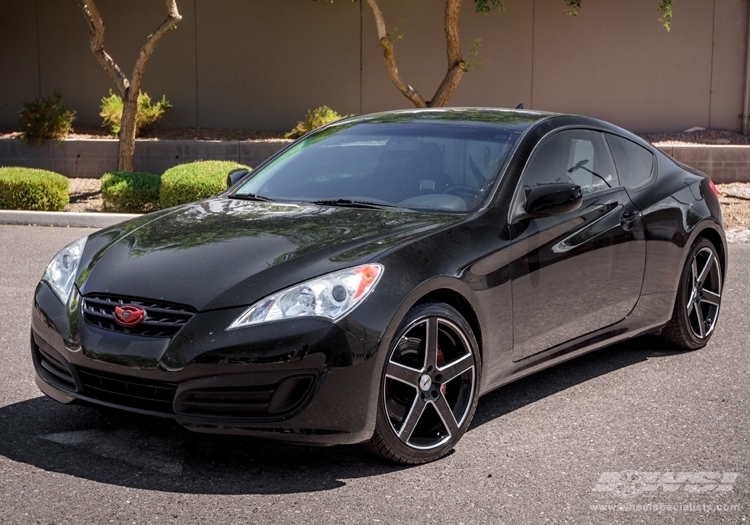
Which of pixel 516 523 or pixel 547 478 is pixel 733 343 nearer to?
pixel 547 478

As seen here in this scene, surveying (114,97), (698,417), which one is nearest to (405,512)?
(698,417)

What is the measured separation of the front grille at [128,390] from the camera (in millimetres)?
4348

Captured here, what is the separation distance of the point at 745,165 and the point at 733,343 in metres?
10.0

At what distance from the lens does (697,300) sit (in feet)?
22.5

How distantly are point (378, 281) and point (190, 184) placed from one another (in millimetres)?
9126

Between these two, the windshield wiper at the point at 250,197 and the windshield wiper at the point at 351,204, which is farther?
the windshield wiper at the point at 250,197

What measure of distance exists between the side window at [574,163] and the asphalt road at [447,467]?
120cm

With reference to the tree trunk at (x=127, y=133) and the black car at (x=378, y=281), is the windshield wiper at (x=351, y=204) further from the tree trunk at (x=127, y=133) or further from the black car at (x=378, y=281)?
the tree trunk at (x=127, y=133)

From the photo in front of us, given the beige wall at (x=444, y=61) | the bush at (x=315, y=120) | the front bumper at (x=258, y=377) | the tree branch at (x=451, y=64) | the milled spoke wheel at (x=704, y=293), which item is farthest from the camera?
the beige wall at (x=444, y=61)

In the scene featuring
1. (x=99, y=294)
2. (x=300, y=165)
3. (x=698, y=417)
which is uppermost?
(x=300, y=165)

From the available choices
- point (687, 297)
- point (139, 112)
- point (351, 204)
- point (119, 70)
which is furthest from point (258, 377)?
point (139, 112)

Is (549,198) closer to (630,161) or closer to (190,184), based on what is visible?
(630,161)

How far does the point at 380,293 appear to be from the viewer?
441 cm

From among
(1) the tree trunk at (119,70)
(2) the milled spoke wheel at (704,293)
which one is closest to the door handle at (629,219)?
(2) the milled spoke wheel at (704,293)
